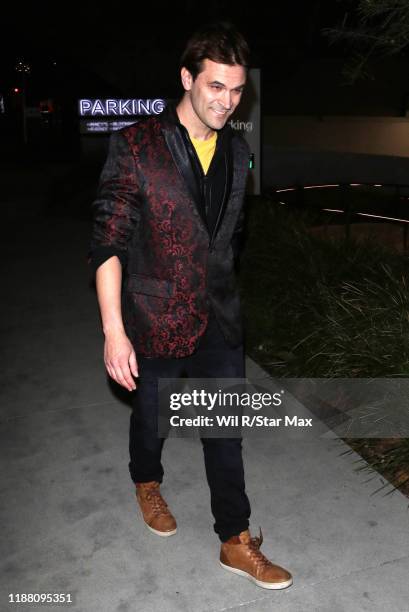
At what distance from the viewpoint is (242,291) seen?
7.10m

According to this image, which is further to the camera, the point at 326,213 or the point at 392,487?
the point at 326,213

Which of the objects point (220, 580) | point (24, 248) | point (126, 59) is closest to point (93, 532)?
point (220, 580)

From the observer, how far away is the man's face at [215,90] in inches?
105

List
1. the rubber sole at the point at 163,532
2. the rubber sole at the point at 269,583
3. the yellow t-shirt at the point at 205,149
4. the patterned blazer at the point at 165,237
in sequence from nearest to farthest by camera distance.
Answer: the patterned blazer at the point at 165,237 < the yellow t-shirt at the point at 205,149 < the rubber sole at the point at 269,583 < the rubber sole at the point at 163,532

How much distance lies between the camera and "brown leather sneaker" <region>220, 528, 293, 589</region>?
3.01 metres

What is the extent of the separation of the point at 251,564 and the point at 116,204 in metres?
1.60

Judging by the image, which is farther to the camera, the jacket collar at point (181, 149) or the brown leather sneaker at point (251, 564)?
the brown leather sneaker at point (251, 564)

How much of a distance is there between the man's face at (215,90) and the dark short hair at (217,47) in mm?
21

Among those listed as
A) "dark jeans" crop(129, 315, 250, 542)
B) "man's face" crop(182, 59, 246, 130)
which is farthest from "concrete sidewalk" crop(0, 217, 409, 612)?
"man's face" crop(182, 59, 246, 130)

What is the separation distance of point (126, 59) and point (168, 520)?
83.4 feet

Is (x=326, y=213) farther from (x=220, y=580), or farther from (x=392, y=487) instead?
(x=220, y=580)

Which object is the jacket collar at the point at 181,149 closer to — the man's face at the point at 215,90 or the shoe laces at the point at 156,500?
the man's face at the point at 215,90

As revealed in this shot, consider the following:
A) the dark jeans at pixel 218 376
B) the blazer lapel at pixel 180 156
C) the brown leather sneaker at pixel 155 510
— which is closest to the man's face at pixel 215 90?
the blazer lapel at pixel 180 156

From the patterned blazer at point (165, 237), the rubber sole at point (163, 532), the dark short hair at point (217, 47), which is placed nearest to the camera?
the dark short hair at point (217, 47)
